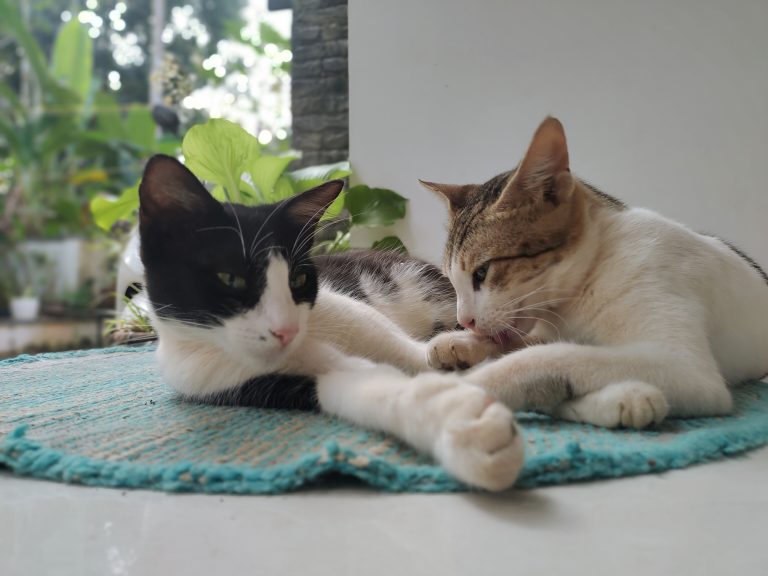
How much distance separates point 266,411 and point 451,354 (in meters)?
0.43

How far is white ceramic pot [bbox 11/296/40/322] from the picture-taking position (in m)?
4.26

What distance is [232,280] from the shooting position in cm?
116

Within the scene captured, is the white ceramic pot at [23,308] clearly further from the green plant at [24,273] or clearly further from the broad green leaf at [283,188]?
the broad green leaf at [283,188]

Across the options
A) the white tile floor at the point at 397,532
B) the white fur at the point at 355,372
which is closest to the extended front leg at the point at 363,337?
the white fur at the point at 355,372

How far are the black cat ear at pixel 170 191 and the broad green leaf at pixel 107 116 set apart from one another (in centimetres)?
381

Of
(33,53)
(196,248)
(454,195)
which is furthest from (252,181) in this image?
(33,53)

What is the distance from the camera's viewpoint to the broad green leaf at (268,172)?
96.9 inches

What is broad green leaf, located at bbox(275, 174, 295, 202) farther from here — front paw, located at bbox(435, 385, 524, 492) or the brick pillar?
front paw, located at bbox(435, 385, 524, 492)

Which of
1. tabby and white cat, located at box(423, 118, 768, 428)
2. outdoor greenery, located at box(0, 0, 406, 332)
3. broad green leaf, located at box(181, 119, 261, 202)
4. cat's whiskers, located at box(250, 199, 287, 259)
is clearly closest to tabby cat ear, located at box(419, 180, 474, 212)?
tabby and white cat, located at box(423, 118, 768, 428)

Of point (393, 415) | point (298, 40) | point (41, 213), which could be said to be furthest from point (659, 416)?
point (41, 213)

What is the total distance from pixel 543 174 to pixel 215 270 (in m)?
0.72

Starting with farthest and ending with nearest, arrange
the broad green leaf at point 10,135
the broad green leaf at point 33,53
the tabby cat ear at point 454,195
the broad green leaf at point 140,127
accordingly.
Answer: the broad green leaf at point 140,127 → the broad green leaf at point 10,135 → the broad green leaf at point 33,53 → the tabby cat ear at point 454,195

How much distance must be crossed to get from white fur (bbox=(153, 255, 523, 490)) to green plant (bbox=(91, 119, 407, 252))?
707mm

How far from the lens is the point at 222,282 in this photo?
3.78 feet
